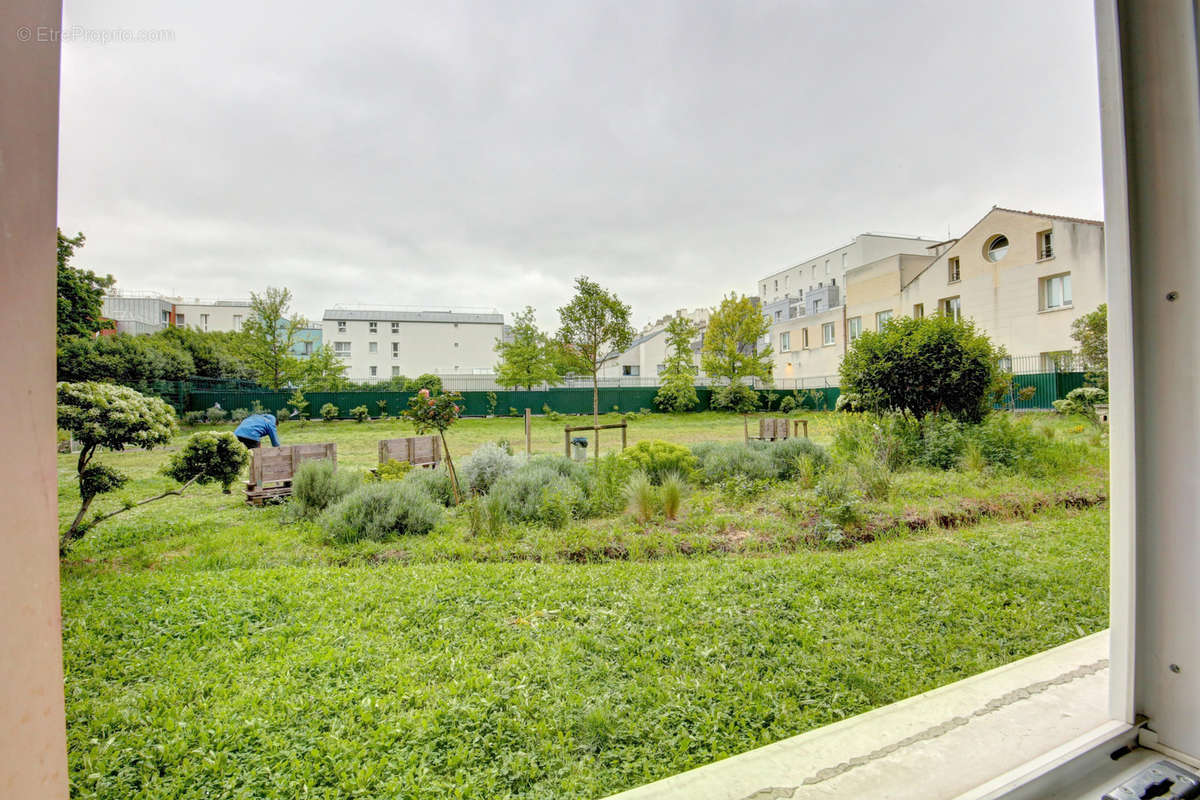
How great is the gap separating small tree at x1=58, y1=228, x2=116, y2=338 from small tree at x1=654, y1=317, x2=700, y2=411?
9.13m

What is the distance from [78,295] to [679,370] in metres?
10.2

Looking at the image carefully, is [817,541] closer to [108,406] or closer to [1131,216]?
[1131,216]

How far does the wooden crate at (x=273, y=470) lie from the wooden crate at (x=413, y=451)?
→ 738 mm

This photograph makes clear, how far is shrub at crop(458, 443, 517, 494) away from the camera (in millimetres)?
4695

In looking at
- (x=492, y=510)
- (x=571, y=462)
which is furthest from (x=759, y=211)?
(x=492, y=510)

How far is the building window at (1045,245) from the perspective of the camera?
8.46 meters

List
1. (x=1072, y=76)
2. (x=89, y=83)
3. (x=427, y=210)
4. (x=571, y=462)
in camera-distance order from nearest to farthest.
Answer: (x=89, y=83)
(x=1072, y=76)
(x=427, y=210)
(x=571, y=462)

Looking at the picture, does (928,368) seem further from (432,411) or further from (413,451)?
(413,451)

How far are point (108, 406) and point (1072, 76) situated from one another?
5.18 m

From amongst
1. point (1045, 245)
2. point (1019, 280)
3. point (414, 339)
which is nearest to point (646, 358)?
point (1019, 280)

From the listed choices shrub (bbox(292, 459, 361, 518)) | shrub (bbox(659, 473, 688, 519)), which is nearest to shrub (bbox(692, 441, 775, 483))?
shrub (bbox(659, 473, 688, 519))

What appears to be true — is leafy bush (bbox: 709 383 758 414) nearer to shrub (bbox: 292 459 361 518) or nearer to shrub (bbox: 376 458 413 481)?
shrub (bbox: 376 458 413 481)

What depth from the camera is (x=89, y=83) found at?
61.8 inches

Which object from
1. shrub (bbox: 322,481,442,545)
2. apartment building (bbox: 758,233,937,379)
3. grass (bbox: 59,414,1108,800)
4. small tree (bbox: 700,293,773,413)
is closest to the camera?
grass (bbox: 59,414,1108,800)
